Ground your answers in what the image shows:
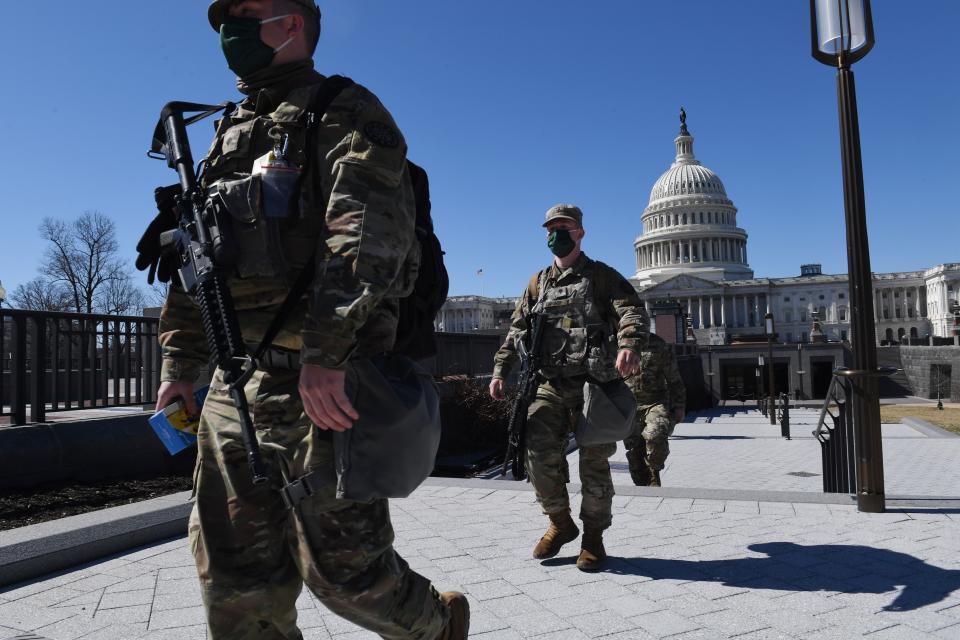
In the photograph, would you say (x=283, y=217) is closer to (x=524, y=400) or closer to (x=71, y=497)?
(x=524, y=400)

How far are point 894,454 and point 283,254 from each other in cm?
1451

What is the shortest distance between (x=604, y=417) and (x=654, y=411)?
4854mm

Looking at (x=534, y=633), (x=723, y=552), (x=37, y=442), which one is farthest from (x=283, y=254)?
(x=37, y=442)

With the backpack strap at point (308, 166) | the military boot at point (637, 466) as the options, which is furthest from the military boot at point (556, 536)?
the military boot at point (637, 466)

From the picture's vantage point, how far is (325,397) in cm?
190

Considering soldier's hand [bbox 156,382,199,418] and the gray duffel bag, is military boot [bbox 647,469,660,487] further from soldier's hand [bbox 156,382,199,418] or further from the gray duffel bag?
soldier's hand [bbox 156,382,199,418]

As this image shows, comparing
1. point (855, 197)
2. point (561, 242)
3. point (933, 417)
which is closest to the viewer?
point (561, 242)

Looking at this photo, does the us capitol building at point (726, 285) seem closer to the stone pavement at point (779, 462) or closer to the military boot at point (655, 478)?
Answer: the stone pavement at point (779, 462)

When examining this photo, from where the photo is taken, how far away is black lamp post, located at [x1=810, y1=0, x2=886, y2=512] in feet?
18.8

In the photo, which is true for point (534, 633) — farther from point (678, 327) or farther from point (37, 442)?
point (678, 327)

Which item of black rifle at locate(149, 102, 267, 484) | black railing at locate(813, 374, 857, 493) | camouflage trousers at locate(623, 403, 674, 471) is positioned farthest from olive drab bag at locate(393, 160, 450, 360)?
camouflage trousers at locate(623, 403, 674, 471)

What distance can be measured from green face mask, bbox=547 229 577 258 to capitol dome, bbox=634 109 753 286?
107011mm

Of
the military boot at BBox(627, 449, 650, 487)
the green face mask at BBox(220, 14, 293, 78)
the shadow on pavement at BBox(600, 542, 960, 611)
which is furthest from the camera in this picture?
the military boot at BBox(627, 449, 650, 487)

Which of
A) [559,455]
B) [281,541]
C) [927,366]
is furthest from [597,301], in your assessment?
[927,366]
